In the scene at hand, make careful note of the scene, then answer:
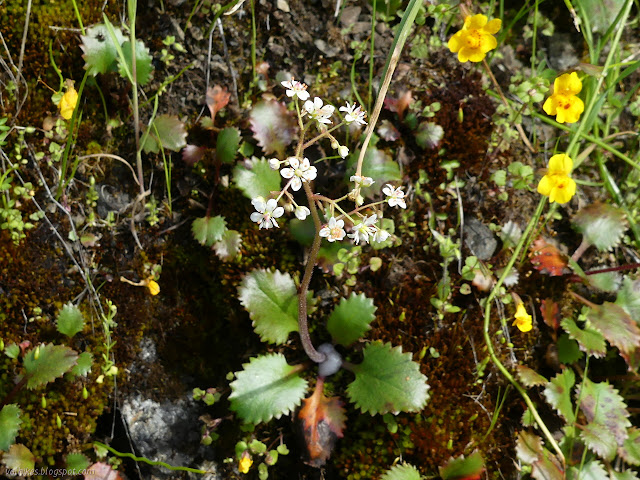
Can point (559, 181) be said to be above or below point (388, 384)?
above

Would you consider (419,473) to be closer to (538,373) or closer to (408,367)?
(408,367)

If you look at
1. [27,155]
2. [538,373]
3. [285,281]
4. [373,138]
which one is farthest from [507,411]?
[27,155]

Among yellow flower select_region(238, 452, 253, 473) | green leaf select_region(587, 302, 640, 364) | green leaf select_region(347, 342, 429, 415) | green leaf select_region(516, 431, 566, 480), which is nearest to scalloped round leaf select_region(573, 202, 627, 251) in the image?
green leaf select_region(587, 302, 640, 364)

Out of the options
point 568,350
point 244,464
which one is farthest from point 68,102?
point 568,350

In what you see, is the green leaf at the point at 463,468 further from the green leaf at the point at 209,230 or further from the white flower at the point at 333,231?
the green leaf at the point at 209,230

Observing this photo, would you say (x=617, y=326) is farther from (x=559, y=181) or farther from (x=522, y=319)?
(x=559, y=181)

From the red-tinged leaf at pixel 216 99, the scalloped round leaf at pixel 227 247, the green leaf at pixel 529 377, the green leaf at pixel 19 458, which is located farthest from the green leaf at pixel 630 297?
the green leaf at pixel 19 458
